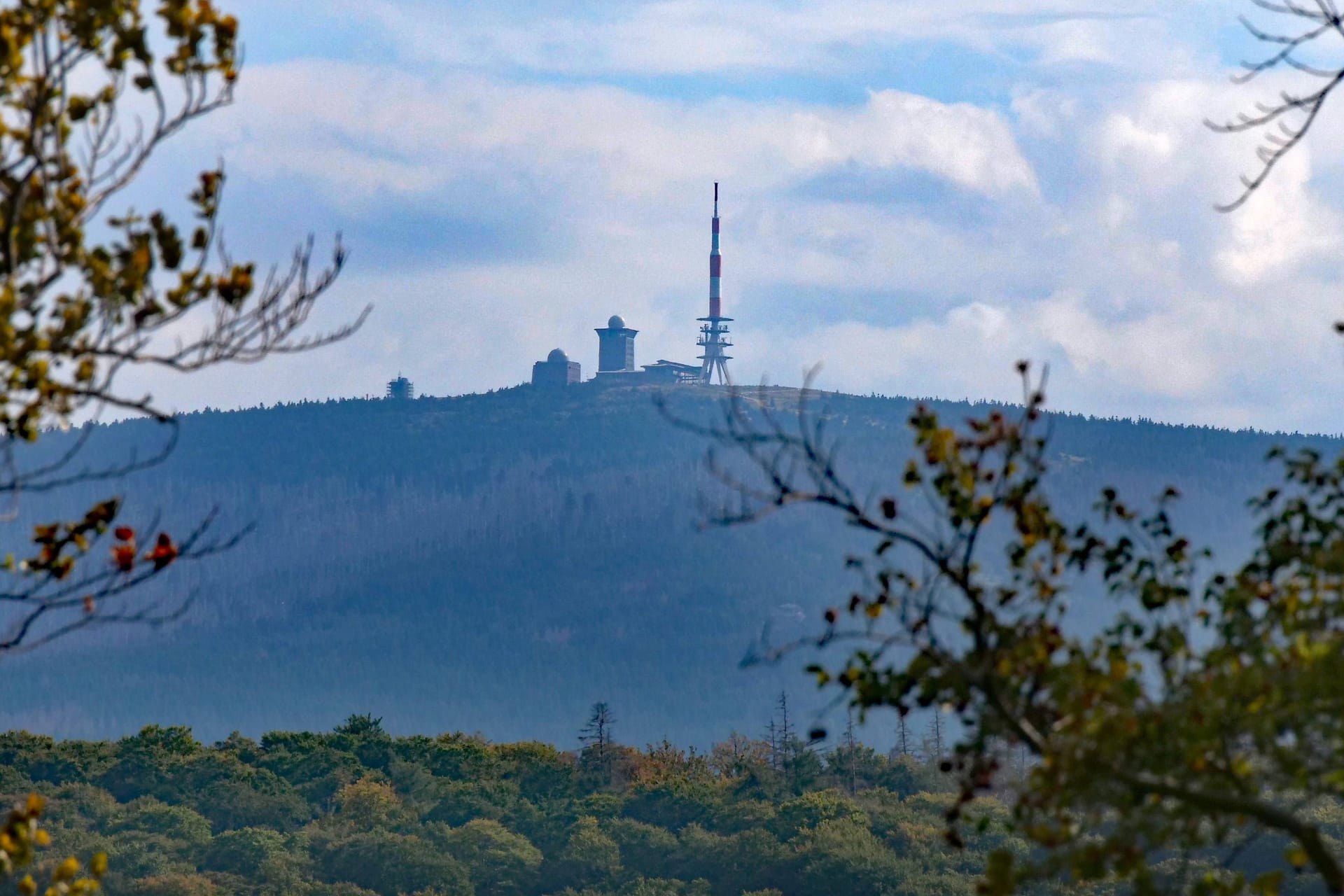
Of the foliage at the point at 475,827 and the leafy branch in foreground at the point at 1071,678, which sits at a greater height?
the leafy branch in foreground at the point at 1071,678

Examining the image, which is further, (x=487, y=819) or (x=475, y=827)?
(x=487, y=819)

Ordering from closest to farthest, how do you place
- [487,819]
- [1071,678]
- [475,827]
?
1. [1071,678]
2. [475,827]
3. [487,819]

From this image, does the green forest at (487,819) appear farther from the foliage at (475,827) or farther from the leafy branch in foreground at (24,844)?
the leafy branch in foreground at (24,844)

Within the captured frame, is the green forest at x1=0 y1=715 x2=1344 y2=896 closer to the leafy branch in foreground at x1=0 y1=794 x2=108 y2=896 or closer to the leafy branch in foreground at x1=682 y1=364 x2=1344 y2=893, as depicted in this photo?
the leafy branch in foreground at x1=682 y1=364 x2=1344 y2=893

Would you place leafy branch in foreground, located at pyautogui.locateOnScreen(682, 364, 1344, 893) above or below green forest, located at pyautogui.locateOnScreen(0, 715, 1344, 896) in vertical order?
above

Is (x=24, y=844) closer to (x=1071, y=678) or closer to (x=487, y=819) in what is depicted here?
(x=1071, y=678)

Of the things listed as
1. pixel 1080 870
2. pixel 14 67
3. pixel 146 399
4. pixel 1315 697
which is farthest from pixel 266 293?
pixel 1315 697

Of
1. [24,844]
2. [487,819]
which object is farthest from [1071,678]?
[487,819]

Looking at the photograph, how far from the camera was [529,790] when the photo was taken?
79625 millimetres

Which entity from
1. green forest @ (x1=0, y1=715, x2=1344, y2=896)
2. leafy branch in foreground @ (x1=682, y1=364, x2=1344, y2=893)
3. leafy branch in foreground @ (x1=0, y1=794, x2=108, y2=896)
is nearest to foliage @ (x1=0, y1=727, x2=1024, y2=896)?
green forest @ (x1=0, y1=715, x2=1344, y2=896)

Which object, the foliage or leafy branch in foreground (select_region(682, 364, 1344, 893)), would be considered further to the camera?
the foliage

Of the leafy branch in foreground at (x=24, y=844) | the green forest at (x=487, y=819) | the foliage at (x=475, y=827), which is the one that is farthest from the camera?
the foliage at (x=475, y=827)

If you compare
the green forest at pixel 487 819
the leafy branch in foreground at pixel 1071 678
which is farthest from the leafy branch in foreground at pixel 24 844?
the green forest at pixel 487 819

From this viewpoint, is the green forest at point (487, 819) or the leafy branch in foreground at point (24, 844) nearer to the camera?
the leafy branch in foreground at point (24, 844)
